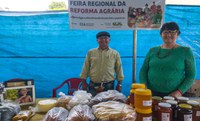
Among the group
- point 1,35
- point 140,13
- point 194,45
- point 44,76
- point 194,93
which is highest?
point 140,13

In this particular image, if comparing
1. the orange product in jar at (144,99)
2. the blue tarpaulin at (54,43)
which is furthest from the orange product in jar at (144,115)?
the blue tarpaulin at (54,43)

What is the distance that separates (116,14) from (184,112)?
1593 millimetres

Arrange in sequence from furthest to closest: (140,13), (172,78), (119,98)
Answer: (140,13)
(172,78)
(119,98)

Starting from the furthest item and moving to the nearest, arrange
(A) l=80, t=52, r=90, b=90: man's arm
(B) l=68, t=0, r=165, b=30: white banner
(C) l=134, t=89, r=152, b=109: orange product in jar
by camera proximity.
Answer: (A) l=80, t=52, r=90, b=90: man's arm < (B) l=68, t=0, r=165, b=30: white banner < (C) l=134, t=89, r=152, b=109: orange product in jar

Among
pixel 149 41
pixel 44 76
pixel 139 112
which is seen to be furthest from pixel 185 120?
pixel 44 76

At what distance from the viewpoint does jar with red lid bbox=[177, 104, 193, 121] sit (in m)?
1.04

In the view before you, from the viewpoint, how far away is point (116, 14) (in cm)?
234

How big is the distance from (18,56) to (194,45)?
266 cm

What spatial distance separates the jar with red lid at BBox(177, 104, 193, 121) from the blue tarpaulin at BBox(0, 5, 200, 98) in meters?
1.75

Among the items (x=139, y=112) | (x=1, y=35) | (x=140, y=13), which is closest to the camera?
(x=139, y=112)

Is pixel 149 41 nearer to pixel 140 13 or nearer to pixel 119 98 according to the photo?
pixel 140 13

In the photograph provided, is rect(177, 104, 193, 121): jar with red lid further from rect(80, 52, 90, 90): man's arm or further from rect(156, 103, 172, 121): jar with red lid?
rect(80, 52, 90, 90): man's arm

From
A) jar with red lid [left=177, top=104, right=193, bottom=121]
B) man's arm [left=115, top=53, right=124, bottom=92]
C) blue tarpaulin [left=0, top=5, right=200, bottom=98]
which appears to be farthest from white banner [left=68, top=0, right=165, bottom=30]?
Answer: jar with red lid [left=177, top=104, right=193, bottom=121]

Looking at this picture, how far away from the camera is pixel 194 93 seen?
2730 mm
